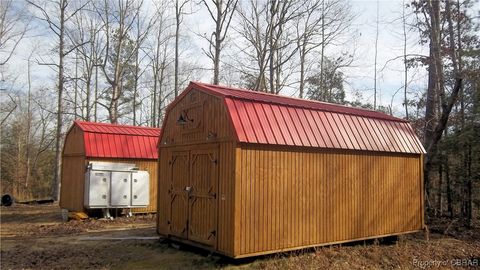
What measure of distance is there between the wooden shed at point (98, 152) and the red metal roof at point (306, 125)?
24.3 feet

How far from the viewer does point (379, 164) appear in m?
10.9

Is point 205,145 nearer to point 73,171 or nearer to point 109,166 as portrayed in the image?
point 109,166

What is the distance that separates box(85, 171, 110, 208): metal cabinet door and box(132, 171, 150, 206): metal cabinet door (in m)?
1.07

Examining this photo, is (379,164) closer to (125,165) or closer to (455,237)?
(455,237)

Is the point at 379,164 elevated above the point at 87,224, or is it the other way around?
the point at 379,164

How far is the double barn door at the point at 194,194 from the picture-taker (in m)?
8.77

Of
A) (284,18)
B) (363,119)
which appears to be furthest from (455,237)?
(284,18)

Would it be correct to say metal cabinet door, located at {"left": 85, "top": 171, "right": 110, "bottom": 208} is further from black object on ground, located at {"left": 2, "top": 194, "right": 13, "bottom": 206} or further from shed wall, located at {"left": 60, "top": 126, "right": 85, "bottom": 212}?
black object on ground, located at {"left": 2, "top": 194, "right": 13, "bottom": 206}

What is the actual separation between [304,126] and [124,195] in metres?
8.81

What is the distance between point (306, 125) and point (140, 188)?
8807 millimetres

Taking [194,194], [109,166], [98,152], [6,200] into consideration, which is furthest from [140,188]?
[6,200]

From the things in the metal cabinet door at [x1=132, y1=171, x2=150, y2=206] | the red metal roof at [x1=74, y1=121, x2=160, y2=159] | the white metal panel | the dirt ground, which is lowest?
the dirt ground

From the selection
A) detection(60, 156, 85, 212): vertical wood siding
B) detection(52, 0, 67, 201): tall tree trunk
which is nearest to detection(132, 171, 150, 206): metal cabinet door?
detection(60, 156, 85, 212): vertical wood siding

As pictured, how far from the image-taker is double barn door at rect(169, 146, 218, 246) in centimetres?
877
